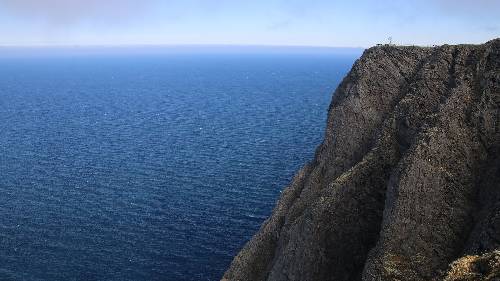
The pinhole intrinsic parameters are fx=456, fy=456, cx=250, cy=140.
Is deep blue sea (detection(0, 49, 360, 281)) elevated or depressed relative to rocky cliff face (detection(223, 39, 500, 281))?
depressed

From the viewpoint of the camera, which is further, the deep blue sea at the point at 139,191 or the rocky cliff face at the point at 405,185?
the deep blue sea at the point at 139,191

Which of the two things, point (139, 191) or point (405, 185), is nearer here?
point (405, 185)

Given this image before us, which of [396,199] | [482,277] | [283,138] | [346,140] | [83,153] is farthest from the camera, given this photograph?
[283,138]

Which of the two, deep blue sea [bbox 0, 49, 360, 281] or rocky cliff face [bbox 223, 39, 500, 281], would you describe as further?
deep blue sea [bbox 0, 49, 360, 281]

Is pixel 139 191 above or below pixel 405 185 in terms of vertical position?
below

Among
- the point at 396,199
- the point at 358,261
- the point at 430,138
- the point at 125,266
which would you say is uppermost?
the point at 430,138

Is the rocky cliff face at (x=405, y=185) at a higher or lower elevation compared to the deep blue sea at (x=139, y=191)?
higher

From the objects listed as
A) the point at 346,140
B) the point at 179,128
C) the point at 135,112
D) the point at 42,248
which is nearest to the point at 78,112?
the point at 135,112

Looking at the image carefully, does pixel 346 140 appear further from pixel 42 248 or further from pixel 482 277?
pixel 42 248
